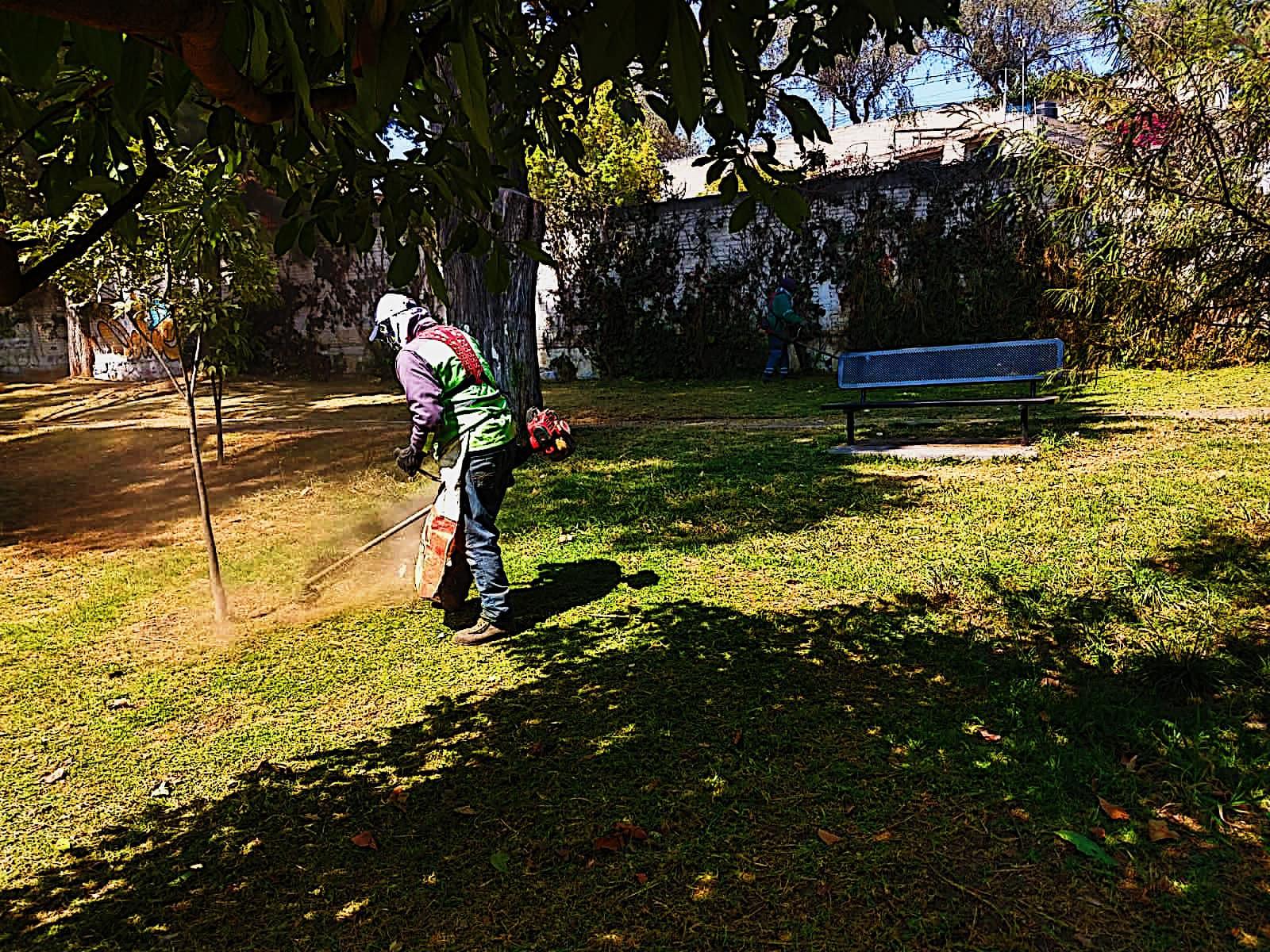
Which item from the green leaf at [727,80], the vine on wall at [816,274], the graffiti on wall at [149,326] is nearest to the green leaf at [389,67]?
the green leaf at [727,80]

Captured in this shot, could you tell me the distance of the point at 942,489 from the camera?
7820 millimetres

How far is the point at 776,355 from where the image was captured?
1616cm

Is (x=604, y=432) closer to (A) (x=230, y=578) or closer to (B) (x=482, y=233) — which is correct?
(A) (x=230, y=578)

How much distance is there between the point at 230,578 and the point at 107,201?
4.48m

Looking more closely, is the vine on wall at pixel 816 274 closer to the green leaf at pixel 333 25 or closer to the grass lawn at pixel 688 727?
the grass lawn at pixel 688 727

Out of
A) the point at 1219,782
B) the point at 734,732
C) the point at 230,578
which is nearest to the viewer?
the point at 1219,782

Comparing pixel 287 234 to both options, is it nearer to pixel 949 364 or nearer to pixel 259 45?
pixel 259 45

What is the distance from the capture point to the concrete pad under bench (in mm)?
8758

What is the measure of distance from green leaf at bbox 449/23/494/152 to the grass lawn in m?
2.34

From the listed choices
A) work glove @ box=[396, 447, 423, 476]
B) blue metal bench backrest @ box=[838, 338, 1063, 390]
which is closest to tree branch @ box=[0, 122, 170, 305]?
work glove @ box=[396, 447, 423, 476]

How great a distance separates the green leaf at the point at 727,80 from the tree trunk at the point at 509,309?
28.2ft

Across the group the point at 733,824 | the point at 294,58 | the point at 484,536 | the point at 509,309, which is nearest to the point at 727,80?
the point at 294,58

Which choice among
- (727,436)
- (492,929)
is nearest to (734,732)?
(492,929)

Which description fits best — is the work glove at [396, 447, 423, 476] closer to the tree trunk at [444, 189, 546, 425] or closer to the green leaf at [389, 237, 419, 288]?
the green leaf at [389, 237, 419, 288]
